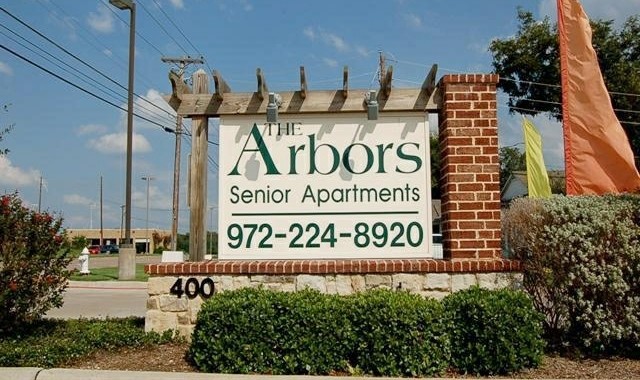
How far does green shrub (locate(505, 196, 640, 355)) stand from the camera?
6102 millimetres

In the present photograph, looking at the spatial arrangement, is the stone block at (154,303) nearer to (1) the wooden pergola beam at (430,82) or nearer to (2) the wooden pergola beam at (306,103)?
(2) the wooden pergola beam at (306,103)

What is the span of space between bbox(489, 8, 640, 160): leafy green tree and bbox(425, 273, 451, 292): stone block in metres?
20.3

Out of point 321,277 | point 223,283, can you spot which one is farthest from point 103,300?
point 321,277

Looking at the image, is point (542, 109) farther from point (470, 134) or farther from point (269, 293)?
point (269, 293)

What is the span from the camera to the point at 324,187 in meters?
7.02

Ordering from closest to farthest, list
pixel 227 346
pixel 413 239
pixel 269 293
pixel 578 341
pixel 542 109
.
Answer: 1. pixel 227 346
2. pixel 269 293
3. pixel 578 341
4. pixel 413 239
5. pixel 542 109

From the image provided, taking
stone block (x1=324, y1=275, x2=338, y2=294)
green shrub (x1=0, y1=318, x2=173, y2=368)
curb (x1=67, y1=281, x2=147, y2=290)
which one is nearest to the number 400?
green shrub (x1=0, y1=318, x2=173, y2=368)

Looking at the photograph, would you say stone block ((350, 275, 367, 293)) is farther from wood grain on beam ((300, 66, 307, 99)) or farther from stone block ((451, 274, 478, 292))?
wood grain on beam ((300, 66, 307, 99))

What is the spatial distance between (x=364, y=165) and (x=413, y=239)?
3.48 ft

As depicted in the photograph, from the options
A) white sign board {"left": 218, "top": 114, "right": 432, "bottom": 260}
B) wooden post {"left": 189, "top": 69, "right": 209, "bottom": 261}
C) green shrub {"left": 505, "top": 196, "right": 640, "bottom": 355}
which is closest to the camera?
green shrub {"left": 505, "top": 196, "right": 640, "bottom": 355}

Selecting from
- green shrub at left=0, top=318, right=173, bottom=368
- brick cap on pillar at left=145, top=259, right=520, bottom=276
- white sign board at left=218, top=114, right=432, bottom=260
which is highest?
white sign board at left=218, top=114, right=432, bottom=260

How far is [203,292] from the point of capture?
660 cm

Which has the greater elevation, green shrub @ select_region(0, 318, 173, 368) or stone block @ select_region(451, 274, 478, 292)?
stone block @ select_region(451, 274, 478, 292)

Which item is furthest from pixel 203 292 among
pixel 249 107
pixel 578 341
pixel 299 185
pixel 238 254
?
pixel 578 341
